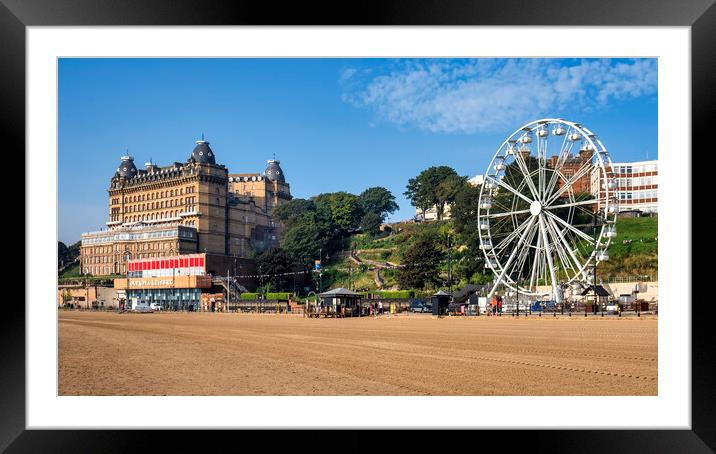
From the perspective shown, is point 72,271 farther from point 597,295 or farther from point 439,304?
point 597,295

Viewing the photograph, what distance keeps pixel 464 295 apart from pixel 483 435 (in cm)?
3975

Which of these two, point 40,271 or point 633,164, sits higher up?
point 633,164

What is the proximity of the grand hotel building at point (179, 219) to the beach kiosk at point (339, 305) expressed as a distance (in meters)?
29.5

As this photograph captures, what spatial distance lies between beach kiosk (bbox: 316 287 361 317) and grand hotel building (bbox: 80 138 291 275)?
96.7 feet

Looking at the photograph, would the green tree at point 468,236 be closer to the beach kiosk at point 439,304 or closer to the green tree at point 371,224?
the beach kiosk at point 439,304

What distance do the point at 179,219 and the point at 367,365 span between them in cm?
6704

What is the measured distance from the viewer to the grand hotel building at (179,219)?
239 feet

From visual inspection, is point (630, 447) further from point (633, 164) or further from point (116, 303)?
point (116, 303)

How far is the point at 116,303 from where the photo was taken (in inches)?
2616

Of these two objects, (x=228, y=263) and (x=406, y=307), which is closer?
(x=406, y=307)

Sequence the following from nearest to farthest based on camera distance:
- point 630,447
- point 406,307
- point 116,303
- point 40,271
→ 1. point 630,447
2. point 40,271
3. point 406,307
4. point 116,303
